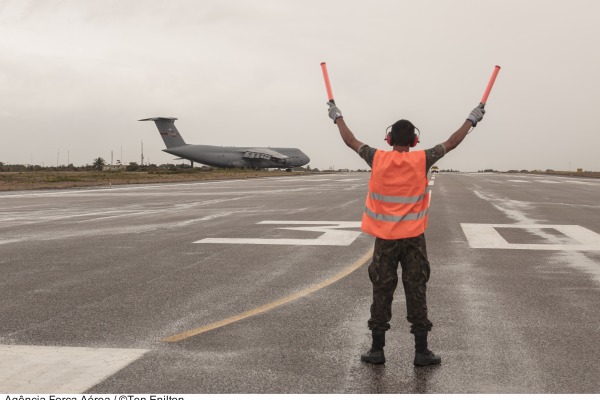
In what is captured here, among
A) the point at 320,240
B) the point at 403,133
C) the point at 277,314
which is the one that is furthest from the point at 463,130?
the point at 320,240

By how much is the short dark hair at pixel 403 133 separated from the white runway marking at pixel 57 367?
2.90 metres

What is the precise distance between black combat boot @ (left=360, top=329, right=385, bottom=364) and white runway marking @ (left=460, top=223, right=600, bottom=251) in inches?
301

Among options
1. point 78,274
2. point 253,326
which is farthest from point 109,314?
point 78,274

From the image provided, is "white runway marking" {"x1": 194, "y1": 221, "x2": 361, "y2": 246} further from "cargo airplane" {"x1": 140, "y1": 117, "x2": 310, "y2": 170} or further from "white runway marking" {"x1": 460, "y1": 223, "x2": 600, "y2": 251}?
"cargo airplane" {"x1": 140, "y1": 117, "x2": 310, "y2": 170}

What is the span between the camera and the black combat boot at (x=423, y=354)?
5.14 meters

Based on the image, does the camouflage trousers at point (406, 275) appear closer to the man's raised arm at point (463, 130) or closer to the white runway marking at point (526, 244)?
the man's raised arm at point (463, 130)

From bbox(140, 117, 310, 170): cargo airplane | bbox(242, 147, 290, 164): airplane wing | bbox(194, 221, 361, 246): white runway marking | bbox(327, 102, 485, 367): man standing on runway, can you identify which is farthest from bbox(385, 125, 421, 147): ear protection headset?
bbox(242, 147, 290, 164): airplane wing

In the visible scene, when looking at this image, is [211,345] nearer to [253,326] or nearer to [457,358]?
[253,326]

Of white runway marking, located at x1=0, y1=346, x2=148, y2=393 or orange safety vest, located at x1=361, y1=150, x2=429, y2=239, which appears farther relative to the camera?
orange safety vest, located at x1=361, y1=150, x2=429, y2=239

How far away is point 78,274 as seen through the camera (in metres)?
9.55

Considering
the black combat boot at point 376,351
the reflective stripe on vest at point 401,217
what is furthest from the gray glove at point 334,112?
the black combat boot at point 376,351

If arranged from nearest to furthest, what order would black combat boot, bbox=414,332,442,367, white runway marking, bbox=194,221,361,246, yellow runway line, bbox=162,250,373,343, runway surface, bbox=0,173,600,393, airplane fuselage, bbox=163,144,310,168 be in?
runway surface, bbox=0,173,600,393, black combat boot, bbox=414,332,442,367, yellow runway line, bbox=162,250,373,343, white runway marking, bbox=194,221,361,246, airplane fuselage, bbox=163,144,310,168

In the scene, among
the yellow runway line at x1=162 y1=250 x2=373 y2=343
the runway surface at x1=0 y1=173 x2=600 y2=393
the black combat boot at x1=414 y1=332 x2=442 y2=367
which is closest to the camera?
the runway surface at x1=0 y1=173 x2=600 y2=393

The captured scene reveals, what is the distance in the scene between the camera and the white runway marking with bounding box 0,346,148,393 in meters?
4.58
